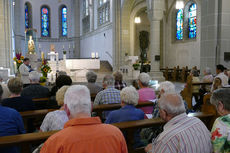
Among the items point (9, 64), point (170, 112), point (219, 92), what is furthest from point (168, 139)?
point (9, 64)

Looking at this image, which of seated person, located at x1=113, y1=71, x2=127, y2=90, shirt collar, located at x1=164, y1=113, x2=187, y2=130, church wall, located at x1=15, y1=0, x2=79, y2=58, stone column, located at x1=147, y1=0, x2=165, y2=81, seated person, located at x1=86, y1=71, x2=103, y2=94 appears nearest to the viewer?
shirt collar, located at x1=164, y1=113, x2=187, y2=130

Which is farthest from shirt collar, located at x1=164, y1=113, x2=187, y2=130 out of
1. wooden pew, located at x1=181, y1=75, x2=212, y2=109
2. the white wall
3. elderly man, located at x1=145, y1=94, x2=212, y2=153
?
the white wall

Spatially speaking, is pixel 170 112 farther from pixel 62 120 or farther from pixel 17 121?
pixel 17 121

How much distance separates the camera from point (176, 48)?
1627 cm

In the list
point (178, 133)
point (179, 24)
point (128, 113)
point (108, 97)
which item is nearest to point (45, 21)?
point (179, 24)

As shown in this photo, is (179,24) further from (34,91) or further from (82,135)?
(82,135)

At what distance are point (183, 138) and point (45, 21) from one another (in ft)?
90.7

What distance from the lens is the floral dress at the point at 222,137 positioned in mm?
1789

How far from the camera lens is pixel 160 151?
1.75 metres

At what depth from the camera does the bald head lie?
1.89 metres

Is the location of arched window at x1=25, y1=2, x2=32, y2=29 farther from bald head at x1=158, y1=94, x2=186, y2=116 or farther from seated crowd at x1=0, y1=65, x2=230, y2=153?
bald head at x1=158, y1=94, x2=186, y2=116

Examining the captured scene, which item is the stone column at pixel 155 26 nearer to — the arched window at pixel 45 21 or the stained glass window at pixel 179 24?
the stained glass window at pixel 179 24

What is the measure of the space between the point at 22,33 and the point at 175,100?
81.9ft

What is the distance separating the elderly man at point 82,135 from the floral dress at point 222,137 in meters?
0.80
